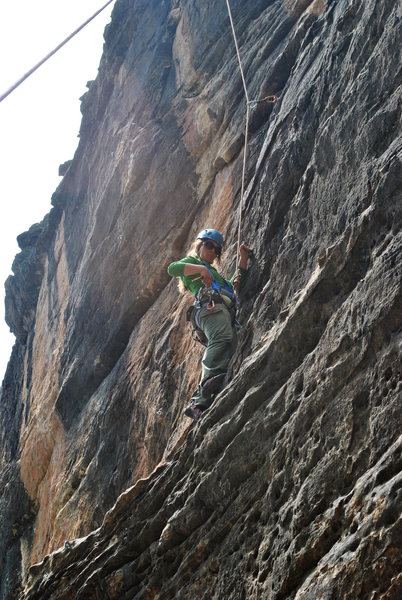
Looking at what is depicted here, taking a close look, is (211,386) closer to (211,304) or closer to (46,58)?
(211,304)

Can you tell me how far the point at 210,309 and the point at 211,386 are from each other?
1.04m

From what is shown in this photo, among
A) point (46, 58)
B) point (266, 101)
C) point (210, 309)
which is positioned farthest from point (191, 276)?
point (266, 101)

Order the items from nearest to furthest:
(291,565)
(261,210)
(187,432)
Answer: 1. (291,565)
2. (187,432)
3. (261,210)

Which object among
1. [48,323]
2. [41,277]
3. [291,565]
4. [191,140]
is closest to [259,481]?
[291,565]

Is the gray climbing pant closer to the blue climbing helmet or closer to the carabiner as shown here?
the carabiner

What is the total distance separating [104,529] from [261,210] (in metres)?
4.25

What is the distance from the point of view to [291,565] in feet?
15.9

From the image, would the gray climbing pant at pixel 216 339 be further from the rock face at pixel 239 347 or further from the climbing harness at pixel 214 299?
the rock face at pixel 239 347

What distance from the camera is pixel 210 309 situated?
8.01m

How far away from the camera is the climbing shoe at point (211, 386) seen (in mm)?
7328

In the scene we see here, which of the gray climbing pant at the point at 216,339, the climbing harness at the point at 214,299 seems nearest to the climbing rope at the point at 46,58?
the climbing harness at the point at 214,299

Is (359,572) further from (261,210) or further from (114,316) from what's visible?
(114,316)

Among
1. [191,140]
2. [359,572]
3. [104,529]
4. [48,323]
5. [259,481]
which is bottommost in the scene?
[359,572]

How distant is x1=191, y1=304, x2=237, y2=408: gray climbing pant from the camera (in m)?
7.61
